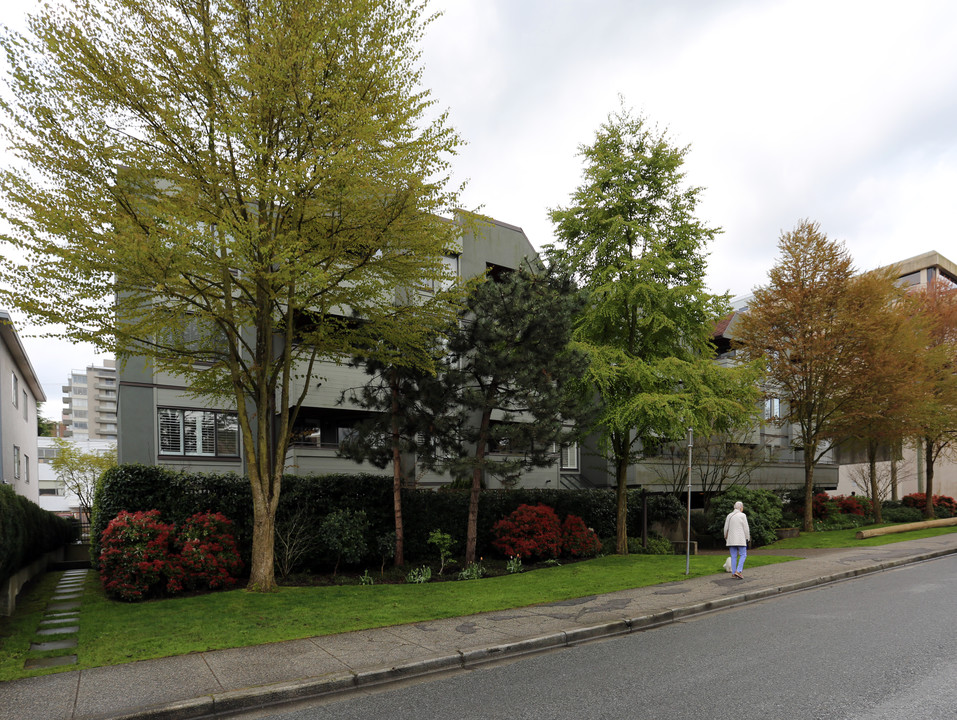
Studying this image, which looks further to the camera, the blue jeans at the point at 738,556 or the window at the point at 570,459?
the window at the point at 570,459

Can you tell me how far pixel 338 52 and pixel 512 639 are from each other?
984 centimetres

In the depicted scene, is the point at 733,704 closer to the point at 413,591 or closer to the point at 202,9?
the point at 413,591

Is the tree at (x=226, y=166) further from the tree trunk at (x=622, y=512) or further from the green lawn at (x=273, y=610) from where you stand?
the tree trunk at (x=622, y=512)

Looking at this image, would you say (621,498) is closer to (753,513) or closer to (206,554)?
(753,513)

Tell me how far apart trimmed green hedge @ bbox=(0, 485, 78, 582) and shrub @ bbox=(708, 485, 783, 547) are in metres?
20.2

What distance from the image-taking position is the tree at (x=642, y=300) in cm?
1617

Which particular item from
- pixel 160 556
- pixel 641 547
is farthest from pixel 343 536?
pixel 641 547

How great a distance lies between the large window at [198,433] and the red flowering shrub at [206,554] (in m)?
7.61

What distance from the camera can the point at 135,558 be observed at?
443 inches

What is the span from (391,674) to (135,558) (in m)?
6.68

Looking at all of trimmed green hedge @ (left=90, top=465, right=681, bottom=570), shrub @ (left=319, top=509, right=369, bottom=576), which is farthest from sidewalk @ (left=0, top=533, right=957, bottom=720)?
trimmed green hedge @ (left=90, top=465, right=681, bottom=570)

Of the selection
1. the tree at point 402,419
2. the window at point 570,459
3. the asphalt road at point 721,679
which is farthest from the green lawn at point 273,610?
the window at point 570,459

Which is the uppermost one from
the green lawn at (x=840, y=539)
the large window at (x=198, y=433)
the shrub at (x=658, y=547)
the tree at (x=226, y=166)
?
the tree at (x=226, y=166)

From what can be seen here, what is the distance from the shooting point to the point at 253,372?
1247 centimetres
